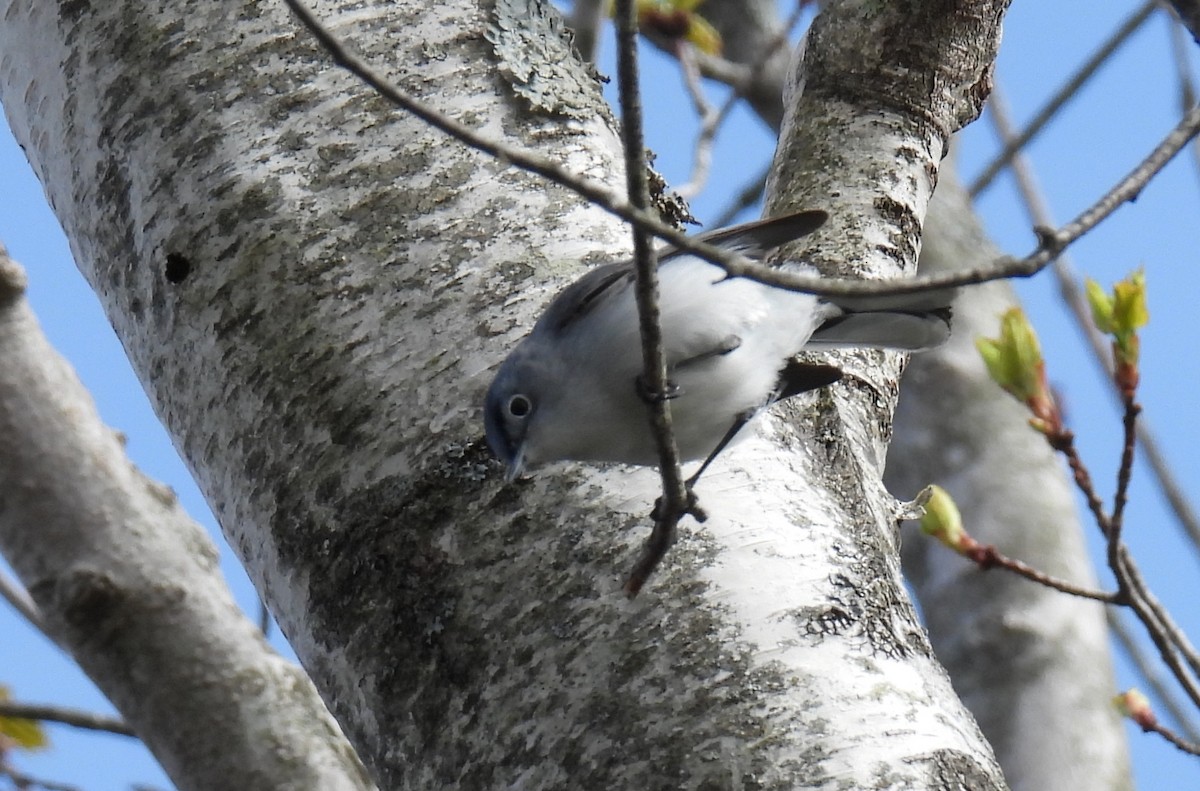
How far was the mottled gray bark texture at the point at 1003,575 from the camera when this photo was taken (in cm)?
329

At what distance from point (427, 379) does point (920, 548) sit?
270 centimetres

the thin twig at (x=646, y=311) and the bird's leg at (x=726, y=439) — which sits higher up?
the bird's leg at (x=726, y=439)

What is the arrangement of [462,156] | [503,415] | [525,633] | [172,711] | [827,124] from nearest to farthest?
[525,633]
[503,415]
[462,156]
[172,711]
[827,124]

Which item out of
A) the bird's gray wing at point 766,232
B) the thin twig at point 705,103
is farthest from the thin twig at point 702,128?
the bird's gray wing at point 766,232

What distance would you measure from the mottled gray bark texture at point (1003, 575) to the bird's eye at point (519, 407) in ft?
7.74

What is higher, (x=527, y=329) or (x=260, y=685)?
(x=527, y=329)

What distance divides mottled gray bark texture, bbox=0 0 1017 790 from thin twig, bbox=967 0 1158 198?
2.77 m

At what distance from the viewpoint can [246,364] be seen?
5.09ft

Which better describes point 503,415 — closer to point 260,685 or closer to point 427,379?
point 427,379

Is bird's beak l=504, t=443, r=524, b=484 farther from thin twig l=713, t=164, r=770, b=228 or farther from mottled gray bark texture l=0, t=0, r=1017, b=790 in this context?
thin twig l=713, t=164, r=770, b=228

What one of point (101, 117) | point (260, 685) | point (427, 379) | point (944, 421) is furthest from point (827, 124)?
point (944, 421)

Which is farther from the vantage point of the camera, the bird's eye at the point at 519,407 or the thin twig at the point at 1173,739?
the thin twig at the point at 1173,739

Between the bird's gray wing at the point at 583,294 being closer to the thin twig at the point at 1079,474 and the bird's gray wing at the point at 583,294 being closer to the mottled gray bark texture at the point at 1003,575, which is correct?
the thin twig at the point at 1079,474

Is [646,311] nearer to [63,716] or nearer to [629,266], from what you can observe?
[629,266]
